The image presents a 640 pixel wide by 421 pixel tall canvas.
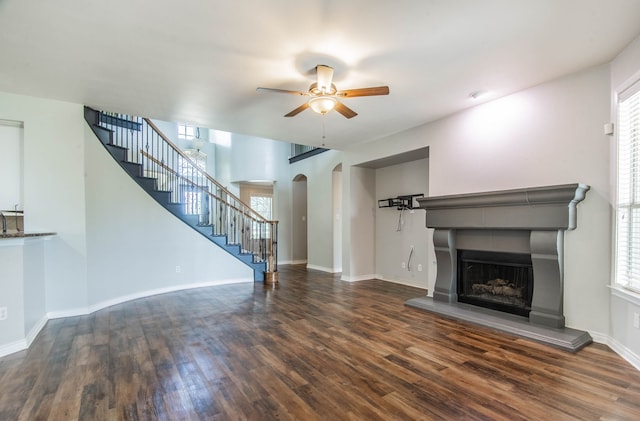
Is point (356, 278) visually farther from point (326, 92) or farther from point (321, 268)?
point (326, 92)

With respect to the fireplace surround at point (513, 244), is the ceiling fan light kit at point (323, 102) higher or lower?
higher

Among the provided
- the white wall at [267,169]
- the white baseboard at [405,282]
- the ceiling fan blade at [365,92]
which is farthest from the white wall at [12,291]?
the white wall at [267,169]

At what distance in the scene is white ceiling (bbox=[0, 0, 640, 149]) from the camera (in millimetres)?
2227

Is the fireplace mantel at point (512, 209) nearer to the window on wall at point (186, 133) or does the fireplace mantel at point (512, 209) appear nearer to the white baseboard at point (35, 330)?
the white baseboard at point (35, 330)

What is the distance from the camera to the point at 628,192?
2.77 meters

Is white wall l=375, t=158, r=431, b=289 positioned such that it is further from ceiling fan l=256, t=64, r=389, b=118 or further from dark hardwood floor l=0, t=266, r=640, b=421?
ceiling fan l=256, t=64, r=389, b=118

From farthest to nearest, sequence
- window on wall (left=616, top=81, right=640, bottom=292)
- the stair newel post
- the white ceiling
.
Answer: the stair newel post → window on wall (left=616, top=81, right=640, bottom=292) → the white ceiling

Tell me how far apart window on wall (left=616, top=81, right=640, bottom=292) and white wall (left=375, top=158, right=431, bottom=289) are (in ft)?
9.34

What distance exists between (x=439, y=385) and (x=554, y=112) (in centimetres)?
318

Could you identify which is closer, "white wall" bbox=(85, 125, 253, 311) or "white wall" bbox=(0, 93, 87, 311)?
"white wall" bbox=(0, 93, 87, 311)

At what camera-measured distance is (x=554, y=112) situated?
3342 mm

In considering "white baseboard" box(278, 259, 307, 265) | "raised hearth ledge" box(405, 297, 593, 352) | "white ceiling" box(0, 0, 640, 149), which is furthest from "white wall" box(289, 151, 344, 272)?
"white ceiling" box(0, 0, 640, 149)

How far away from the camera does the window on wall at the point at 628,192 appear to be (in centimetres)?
266

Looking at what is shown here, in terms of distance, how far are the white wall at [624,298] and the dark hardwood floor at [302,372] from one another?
5.4 inches
